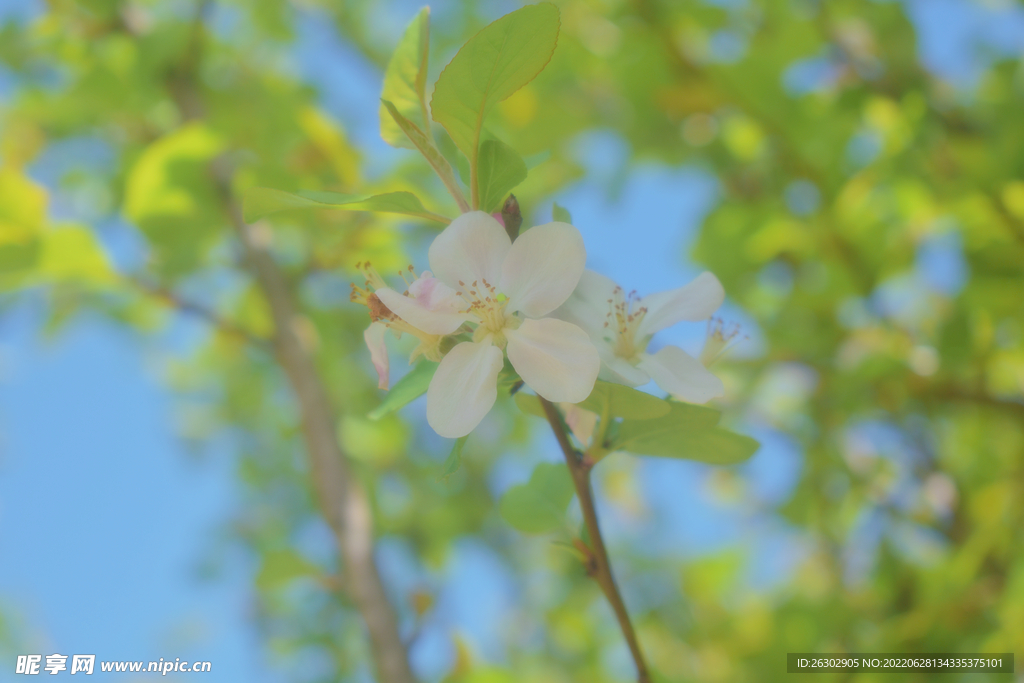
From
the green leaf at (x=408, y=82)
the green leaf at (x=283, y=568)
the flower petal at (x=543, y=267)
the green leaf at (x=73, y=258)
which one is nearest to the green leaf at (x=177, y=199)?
the green leaf at (x=73, y=258)

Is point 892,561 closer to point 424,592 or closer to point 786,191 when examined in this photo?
point 786,191

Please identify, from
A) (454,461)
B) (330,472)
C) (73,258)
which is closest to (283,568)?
(330,472)

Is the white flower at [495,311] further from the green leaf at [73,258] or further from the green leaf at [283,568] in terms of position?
the green leaf at [73,258]

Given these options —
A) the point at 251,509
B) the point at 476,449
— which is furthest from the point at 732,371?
the point at 251,509

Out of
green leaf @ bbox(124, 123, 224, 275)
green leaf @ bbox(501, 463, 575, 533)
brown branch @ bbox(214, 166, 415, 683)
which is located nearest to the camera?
green leaf @ bbox(501, 463, 575, 533)

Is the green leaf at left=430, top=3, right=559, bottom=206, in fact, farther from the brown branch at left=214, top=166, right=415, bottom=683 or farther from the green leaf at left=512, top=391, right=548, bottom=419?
the brown branch at left=214, top=166, right=415, bottom=683

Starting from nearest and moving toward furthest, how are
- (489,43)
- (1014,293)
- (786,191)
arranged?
(489,43), (1014,293), (786,191)

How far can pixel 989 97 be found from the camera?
107 centimetres

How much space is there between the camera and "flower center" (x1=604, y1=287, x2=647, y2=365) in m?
0.37

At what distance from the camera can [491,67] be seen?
32 cm

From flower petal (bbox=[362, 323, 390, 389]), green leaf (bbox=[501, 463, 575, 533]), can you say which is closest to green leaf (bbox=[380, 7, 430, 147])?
flower petal (bbox=[362, 323, 390, 389])

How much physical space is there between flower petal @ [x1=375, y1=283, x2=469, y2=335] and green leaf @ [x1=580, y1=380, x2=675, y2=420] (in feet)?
0.25

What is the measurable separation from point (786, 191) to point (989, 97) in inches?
13.4

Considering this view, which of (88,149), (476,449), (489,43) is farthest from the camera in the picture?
(476,449)
